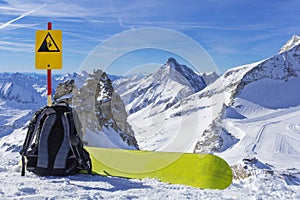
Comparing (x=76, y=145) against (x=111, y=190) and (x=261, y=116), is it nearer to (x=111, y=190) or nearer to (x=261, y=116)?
(x=111, y=190)

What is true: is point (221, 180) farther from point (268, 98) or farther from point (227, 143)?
point (268, 98)

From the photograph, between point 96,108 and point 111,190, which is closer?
point 111,190

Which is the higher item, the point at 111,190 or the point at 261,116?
the point at 111,190

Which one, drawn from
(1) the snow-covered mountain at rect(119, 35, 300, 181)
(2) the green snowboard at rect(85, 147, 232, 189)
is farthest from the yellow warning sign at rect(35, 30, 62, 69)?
(1) the snow-covered mountain at rect(119, 35, 300, 181)

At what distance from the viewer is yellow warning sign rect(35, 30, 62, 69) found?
5195mm

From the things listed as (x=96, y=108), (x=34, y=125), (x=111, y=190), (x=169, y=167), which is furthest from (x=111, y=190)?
(x=96, y=108)

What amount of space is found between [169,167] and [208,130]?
106 meters

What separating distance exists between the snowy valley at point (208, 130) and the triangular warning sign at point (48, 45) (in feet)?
1.90

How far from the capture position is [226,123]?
426 ft

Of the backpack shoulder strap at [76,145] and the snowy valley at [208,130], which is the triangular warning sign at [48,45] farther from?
the backpack shoulder strap at [76,145]

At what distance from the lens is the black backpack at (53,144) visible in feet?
16.5

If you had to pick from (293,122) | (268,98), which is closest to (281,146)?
(293,122)

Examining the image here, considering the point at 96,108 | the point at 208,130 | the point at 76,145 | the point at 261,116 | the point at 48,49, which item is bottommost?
the point at 208,130

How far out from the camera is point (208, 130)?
109250 millimetres
